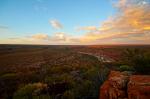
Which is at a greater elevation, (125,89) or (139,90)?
(139,90)

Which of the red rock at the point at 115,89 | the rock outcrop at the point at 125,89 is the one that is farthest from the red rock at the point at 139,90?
the red rock at the point at 115,89

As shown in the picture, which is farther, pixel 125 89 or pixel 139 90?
pixel 125 89

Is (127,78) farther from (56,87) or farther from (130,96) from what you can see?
(56,87)

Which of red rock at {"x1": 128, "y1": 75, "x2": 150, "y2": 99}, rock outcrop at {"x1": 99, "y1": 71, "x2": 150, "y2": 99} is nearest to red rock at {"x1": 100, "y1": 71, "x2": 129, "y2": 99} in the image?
rock outcrop at {"x1": 99, "y1": 71, "x2": 150, "y2": 99}

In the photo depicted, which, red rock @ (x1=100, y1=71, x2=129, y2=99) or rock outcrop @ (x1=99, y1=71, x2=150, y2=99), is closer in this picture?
rock outcrop @ (x1=99, y1=71, x2=150, y2=99)

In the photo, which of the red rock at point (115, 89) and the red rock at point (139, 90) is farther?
the red rock at point (115, 89)

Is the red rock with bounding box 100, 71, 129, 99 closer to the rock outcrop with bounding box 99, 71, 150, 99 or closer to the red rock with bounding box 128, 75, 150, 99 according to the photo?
the rock outcrop with bounding box 99, 71, 150, 99

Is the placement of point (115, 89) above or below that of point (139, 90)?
below

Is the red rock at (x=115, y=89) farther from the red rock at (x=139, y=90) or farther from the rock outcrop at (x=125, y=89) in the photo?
the red rock at (x=139, y=90)

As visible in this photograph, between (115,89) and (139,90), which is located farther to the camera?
(115,89)

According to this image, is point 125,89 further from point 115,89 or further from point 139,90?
point 139,90

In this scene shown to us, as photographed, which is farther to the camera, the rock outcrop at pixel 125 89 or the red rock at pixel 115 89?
the red rock at pixel 115 89

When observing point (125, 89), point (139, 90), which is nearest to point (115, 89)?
point (125, 89)

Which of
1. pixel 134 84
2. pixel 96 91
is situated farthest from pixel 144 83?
A: pixel 96 91
